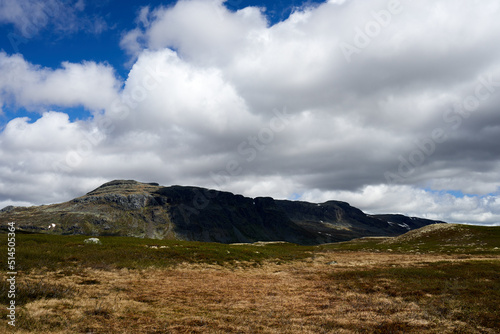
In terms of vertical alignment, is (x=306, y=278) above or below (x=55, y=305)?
below

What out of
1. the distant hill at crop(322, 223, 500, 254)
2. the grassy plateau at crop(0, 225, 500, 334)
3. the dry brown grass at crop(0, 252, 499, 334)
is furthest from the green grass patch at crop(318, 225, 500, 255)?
the dry brown grass at crop(0, 252, 499, 334)

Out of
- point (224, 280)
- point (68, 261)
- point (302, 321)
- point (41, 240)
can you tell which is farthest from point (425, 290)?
point (41, 240)

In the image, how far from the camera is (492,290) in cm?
2069

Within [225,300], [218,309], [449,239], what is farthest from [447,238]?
[218,309]

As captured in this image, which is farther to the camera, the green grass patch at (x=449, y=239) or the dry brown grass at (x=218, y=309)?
the green grass patch at (x=449, y=239)

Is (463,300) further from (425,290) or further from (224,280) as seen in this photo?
(224,280)

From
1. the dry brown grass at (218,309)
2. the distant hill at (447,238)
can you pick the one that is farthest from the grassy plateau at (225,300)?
the distant hill at (447,238)

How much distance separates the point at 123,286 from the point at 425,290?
2403 cm

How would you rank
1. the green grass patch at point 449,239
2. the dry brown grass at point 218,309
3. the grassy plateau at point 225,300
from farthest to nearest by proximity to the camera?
the green grass patch at point 449,239 → the grassy plateau at point 225,300 → the dry brown grass at point 218,309

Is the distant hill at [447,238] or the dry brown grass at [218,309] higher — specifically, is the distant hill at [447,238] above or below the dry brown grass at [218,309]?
below

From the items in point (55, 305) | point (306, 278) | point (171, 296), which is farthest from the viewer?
point (306, 278)

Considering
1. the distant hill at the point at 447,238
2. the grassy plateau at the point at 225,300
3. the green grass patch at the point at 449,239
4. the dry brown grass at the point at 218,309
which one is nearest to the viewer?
the dry brown grass at the point at 218,309

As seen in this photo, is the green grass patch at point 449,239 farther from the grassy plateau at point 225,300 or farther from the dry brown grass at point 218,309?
the dry brown grass at point 218,309

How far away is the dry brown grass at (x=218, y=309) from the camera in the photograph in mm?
13156
